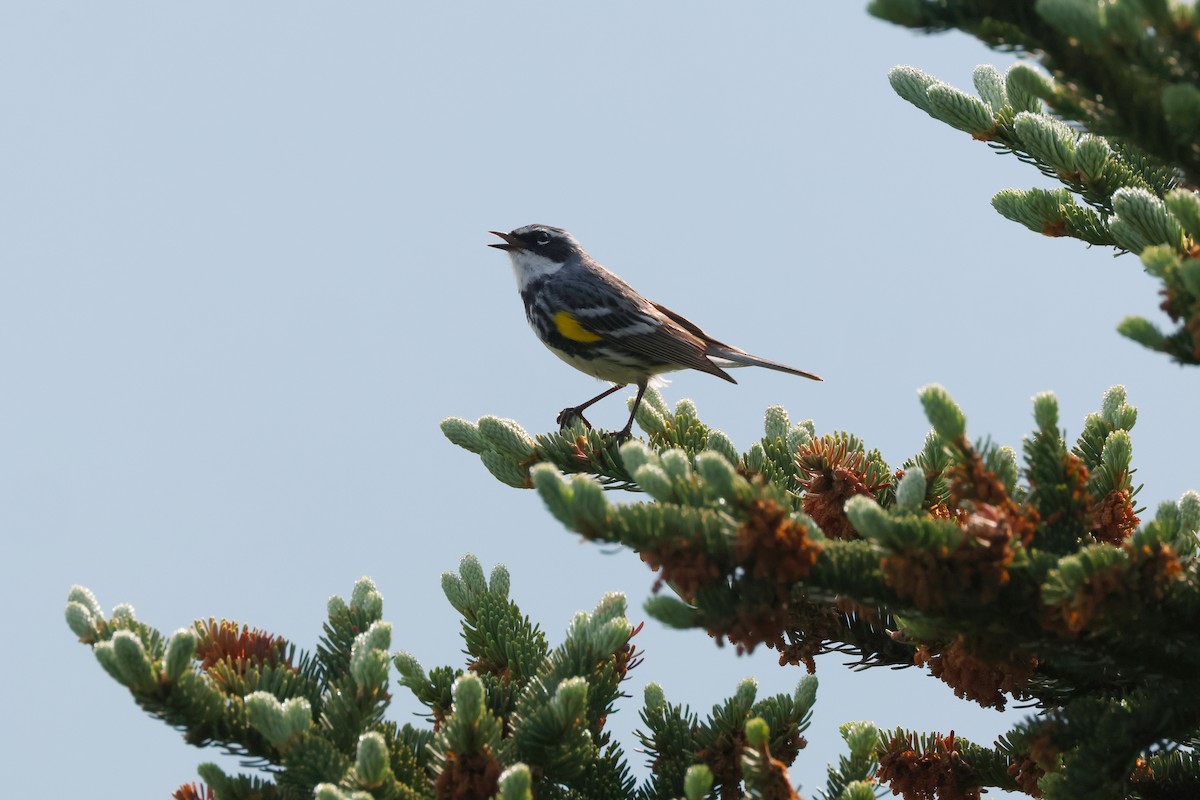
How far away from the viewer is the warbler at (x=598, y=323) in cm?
890

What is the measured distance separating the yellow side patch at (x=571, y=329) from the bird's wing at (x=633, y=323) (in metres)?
0.03

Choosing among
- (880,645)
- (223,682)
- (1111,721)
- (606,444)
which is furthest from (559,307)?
(1111,721)

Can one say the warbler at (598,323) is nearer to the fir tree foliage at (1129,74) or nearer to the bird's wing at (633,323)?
the bird's wing at (633,323)

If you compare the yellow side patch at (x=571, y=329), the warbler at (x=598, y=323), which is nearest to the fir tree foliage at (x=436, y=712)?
the warbler at (x=598, y=323)

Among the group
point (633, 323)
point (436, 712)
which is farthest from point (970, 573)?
point (633, 323)

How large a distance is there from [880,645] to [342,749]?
2096 mm

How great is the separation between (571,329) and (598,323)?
0.76ft

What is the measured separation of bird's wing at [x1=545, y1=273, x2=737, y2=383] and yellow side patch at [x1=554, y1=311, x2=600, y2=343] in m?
0.03

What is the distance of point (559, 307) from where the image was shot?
9.43 m

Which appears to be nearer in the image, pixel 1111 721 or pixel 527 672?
pixel 1111 721

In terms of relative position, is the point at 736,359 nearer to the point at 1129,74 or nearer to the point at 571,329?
the point at 571,329

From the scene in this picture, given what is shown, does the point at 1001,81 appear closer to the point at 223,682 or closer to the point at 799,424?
the point at 799,424

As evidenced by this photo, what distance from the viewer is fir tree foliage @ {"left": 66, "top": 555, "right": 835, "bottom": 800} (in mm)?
3264

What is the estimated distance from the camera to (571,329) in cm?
919
